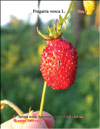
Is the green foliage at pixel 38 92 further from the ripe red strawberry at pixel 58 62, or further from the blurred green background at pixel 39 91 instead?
the ripe red strawberry at pixel 58 62

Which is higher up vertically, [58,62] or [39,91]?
[58,62]

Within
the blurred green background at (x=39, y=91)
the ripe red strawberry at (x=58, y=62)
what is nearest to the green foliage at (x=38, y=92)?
the blurred green background at (x=39, y=91)

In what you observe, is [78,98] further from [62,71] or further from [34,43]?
[62,71]

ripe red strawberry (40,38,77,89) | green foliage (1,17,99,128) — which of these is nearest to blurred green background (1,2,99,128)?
green foliage (1,17,99,128)

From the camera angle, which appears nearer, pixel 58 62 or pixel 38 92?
pixel 58 62

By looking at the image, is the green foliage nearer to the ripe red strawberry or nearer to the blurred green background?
the blurred green background

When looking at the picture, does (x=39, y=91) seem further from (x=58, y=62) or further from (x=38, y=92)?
(x=58, y=62)

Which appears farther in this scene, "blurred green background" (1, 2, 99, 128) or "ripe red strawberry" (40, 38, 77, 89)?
"blurred green background" (1, 2, 99, 128)

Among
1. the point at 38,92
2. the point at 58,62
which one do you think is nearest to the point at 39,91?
the point at 38,92

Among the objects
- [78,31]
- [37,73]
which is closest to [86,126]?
[37,73]
